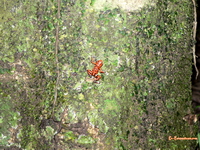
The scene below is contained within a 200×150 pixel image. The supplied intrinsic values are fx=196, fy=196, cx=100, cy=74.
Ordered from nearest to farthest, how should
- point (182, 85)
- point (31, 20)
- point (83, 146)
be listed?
point (83, 146) → point (31, 20) → point (182, 85)

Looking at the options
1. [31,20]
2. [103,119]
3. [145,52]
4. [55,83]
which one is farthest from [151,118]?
[31,20]

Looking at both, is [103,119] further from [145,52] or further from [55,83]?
A: [145,52]

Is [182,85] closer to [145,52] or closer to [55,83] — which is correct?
[145,52]

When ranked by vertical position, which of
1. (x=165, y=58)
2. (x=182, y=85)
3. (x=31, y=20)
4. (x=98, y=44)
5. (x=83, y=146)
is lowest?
(x=83, y=146)

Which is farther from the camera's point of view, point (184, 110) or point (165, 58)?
point (184, 110)

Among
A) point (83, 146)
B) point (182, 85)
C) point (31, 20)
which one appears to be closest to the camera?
point (83, 146)

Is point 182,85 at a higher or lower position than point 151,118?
higher
